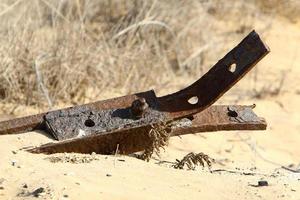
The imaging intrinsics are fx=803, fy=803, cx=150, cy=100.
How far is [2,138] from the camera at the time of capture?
3.56 m

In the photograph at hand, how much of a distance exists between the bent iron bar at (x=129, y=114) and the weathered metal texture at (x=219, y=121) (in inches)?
2.5

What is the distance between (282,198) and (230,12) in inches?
206

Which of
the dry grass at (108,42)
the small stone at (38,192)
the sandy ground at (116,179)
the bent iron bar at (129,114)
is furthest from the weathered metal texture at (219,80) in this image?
the dry grass at (108,42)

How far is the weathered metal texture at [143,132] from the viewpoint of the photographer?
3592mm

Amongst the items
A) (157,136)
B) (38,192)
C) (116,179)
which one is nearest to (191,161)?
(157,136)

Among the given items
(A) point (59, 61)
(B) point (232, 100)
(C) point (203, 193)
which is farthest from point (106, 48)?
(C) point (203, 193)

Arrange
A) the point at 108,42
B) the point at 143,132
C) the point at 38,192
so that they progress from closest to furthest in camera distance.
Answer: the point at 38,192, the point at 143,132, the point at 108,42

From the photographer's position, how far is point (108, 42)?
6453 mm

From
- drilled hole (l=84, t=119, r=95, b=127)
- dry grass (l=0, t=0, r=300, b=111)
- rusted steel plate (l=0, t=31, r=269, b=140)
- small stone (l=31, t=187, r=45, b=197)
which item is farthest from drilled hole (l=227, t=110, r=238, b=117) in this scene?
dry grass (l=0, t=0, r=300, b=111)

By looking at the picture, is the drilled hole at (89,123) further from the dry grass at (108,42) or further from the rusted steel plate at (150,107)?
the dry grass at (108,42)

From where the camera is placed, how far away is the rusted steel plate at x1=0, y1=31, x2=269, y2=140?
3.64 metres

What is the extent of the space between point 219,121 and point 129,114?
0.44 m

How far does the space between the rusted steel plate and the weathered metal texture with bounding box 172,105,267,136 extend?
62mm

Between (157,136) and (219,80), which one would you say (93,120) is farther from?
(219,80)
